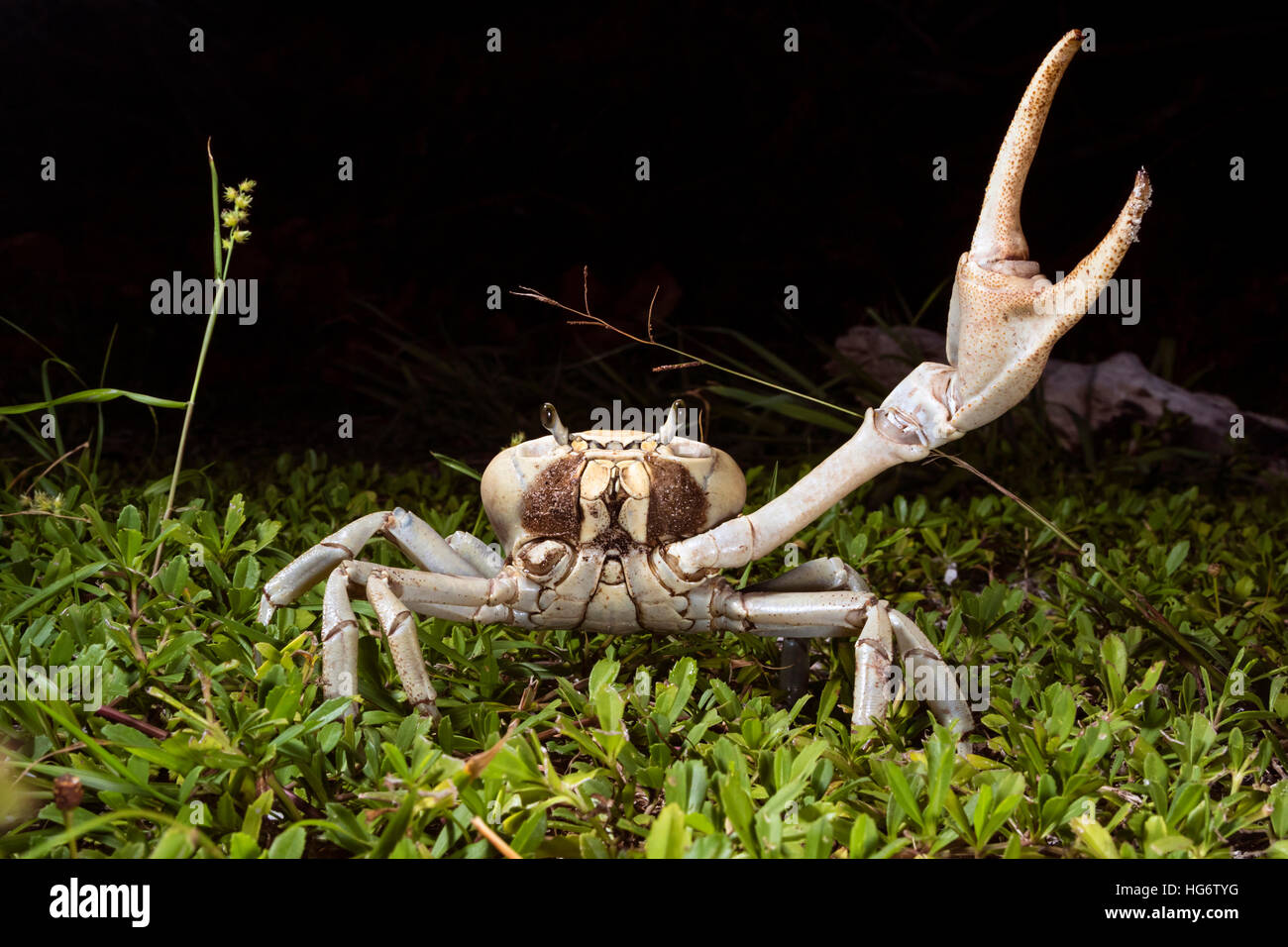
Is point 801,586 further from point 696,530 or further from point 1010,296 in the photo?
point 1010,296

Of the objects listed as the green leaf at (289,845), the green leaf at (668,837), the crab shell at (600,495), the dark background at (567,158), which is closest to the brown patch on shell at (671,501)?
the crab shell at (600,495)

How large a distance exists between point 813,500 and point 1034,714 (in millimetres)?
559

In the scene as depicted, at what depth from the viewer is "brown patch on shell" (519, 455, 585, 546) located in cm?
212

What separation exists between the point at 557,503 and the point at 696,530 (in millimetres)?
300

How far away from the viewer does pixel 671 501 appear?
2148 millimetres

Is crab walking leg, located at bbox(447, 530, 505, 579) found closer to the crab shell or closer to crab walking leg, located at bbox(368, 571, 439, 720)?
the crab shell

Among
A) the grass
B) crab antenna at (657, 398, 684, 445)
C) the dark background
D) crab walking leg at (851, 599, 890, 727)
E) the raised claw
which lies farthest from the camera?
the dark background

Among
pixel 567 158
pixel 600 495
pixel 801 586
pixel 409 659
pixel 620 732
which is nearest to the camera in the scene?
pixel 620 732

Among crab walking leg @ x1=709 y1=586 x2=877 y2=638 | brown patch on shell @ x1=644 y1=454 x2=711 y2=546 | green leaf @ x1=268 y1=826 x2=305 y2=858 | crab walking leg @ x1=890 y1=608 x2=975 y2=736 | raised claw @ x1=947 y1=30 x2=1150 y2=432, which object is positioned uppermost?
raised claw @ x1=947 y1=30 x2=1150 y2=432

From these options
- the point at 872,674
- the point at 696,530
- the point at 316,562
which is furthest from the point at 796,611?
the point at 316,562

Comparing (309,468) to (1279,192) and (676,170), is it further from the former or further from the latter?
(1279,192)

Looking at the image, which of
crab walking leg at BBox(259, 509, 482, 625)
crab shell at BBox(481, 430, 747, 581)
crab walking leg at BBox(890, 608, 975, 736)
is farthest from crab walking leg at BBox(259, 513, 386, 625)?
crab walking leg at BBox(890, 608, 975, 736)

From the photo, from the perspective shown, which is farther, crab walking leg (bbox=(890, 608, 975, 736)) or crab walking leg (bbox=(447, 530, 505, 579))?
crab walking leg (bbox=(447, 530, 505, 579))

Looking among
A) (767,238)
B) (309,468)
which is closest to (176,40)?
(767,238)
